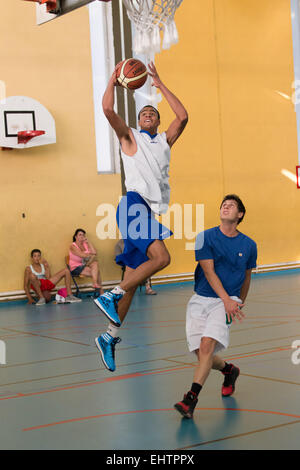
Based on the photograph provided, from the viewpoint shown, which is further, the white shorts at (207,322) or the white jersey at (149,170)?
the white jersey at (149,170)

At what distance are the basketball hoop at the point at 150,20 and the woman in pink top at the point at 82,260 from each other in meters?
4.22

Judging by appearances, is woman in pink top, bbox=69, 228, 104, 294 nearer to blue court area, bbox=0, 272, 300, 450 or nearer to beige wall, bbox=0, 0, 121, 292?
beige wall, bbox=0, 0, 121, 292

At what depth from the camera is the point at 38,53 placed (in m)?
11.1

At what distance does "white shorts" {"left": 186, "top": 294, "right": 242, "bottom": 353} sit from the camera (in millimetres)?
3623

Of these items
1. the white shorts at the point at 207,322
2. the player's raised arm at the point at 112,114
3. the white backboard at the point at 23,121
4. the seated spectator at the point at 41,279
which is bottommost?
the seated spectator at the point at 41,279

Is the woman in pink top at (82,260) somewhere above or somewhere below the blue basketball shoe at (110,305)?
below

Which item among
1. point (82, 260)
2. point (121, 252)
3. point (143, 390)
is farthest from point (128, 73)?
point (121, 252)

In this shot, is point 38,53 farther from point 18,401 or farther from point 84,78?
point 18,401

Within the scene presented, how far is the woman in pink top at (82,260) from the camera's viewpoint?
10906 millimetres

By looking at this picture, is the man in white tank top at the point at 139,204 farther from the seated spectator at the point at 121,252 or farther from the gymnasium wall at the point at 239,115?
the gymnasium wall at the point at 239,115

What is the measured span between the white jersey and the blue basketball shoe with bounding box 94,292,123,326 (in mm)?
703

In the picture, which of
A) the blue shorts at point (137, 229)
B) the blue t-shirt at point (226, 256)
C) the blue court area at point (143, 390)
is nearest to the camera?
the blue court area at point (143, 390)

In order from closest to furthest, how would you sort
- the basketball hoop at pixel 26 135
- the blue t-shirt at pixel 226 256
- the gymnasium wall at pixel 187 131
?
the blue t-shirt at pixel 226 256
the basketball hoop at pixel 26 135
the gymnasium wall at pixel 187 131

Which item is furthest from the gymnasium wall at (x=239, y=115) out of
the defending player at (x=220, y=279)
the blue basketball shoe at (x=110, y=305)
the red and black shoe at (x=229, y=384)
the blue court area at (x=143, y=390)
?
the defending player at (x=220, y=279)
